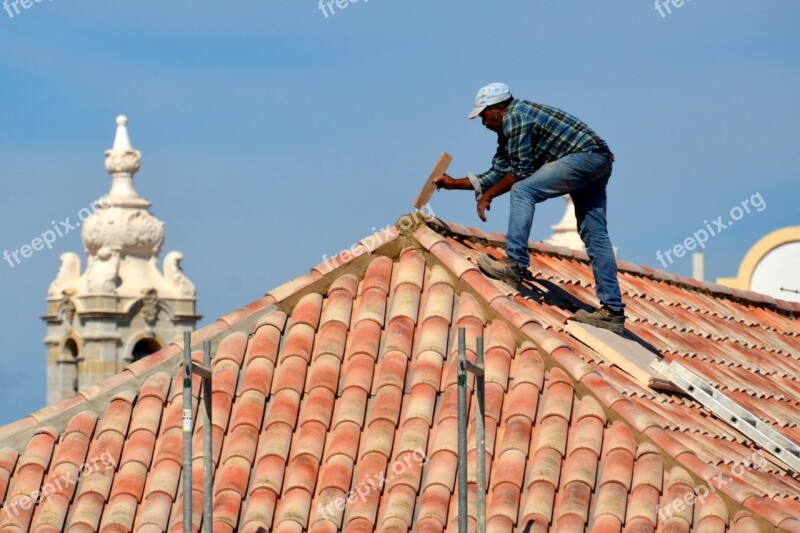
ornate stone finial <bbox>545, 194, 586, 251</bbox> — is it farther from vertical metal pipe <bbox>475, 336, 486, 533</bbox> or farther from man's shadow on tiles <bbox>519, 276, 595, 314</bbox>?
vertical metal pipe <bbox>475, 336, 486, 533</bbox>

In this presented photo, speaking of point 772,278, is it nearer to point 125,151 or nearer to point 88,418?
point 125,151

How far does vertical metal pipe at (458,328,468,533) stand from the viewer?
53.1ft

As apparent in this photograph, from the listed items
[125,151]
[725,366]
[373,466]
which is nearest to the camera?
[373,466]

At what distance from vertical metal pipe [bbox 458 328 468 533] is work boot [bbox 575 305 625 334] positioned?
3204 millimetres

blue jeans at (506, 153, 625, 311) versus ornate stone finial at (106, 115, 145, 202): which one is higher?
ornate stone finial at (106, 115, 145, 202)

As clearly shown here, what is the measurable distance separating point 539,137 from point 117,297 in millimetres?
43693

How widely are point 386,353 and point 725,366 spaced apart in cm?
393

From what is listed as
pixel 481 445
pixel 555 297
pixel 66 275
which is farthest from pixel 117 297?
pixel 481 445

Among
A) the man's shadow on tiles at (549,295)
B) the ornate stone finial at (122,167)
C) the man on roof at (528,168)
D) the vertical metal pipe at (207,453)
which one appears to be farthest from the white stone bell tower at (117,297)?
the vertical metal pipe at (207,453)

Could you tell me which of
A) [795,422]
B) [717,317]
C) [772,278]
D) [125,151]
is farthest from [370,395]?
[125,151]

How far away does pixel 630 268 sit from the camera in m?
23.5

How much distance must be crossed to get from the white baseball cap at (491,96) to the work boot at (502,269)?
123 cm

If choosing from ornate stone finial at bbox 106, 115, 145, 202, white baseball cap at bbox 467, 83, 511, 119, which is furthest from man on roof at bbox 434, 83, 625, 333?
ornate stone finial at bbox 106, 115, 145, 202

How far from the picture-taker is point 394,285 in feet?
62.8
